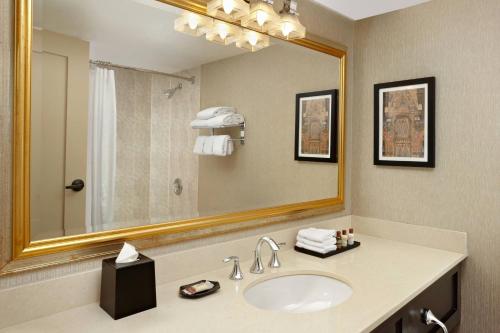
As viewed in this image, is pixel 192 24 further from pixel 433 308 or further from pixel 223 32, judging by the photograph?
pixel 433 308

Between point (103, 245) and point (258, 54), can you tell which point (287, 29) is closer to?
point (258, 54)

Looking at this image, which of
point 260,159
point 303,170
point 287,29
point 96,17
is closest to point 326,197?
point 303,170

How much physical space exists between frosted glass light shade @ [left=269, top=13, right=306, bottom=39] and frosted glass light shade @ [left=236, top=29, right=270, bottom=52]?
2.3 inches

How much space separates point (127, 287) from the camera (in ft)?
3.63

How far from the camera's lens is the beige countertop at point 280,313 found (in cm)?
104

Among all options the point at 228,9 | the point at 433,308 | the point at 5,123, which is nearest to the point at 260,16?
the point at 228,9

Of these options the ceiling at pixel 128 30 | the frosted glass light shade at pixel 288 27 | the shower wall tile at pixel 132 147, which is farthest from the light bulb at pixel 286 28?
the shower wall tile at pixel 132 147

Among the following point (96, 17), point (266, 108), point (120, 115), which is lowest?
point (120, 115)

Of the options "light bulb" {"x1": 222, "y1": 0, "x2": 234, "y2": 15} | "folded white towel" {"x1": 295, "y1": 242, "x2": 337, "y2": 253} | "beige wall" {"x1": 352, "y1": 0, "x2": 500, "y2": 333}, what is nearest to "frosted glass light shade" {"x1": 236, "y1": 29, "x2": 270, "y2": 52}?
"light bulb" {"x1": 222, "y1": 0, "x2": 234, "y2": 15}

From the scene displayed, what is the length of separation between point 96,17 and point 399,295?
1441 millimetres

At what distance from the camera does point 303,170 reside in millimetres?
1988

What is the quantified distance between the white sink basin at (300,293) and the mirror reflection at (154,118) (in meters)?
0.38

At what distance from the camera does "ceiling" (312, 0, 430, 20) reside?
1938 mm

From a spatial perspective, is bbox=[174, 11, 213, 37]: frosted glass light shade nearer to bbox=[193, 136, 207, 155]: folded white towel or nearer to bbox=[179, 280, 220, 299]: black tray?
bbox=[193, 136, 207, 155]: folded white towel
